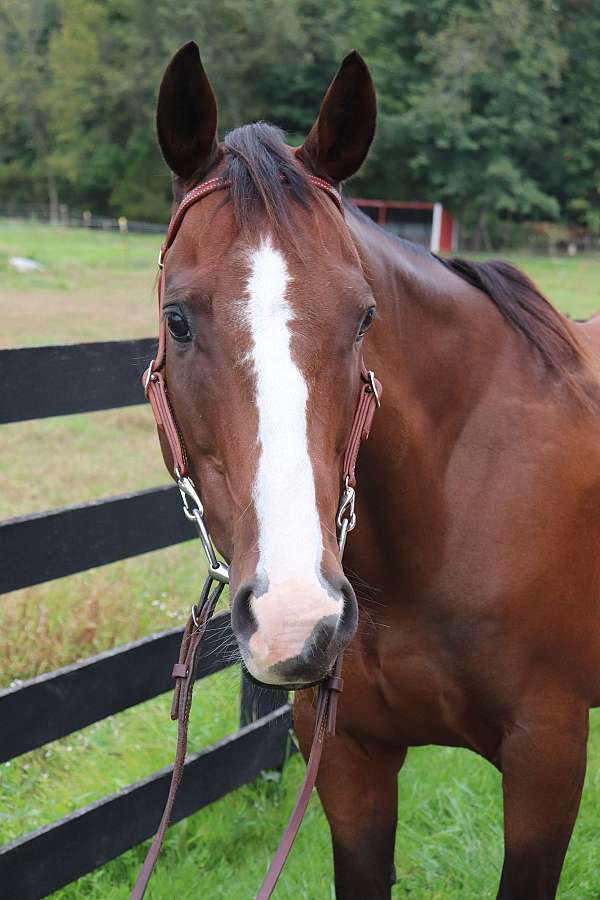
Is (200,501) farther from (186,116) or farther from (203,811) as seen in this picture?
(203,811)

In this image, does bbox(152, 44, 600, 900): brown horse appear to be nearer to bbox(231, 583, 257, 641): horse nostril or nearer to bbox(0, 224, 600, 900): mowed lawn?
bbox(231, 583, 257, 641): horse nostril

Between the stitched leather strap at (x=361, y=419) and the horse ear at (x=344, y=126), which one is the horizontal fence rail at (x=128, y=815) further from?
the horse ear at (x=344, y=126)

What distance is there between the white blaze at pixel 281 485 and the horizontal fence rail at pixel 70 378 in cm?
99

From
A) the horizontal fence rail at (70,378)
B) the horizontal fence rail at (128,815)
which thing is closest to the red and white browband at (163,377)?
the horizontal fence rail at (70,378)

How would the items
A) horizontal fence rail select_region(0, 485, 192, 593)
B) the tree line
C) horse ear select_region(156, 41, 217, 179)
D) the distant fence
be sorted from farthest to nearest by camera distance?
A: the distant fence → the tree line → horizontal fence rail select_region(0, 485, 192, 593) → horse ear select_region(156, 41, 217, 179)

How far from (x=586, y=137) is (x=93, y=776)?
44301 mm

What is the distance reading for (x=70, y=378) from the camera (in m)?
2.86

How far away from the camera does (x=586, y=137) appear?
41750 millimetres

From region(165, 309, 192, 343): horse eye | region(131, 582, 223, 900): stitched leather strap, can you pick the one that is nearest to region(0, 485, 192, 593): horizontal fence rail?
region(131, 582, 223, 900): stitched leather strap

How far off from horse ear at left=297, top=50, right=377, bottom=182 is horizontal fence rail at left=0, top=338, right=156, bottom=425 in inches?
33.1

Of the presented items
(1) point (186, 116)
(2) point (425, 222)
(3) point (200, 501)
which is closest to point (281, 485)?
(3) point (200, 501)

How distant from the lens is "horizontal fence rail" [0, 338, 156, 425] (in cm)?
265

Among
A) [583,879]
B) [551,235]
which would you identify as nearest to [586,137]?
[551,235]

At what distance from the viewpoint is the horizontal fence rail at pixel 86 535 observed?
2613mm
